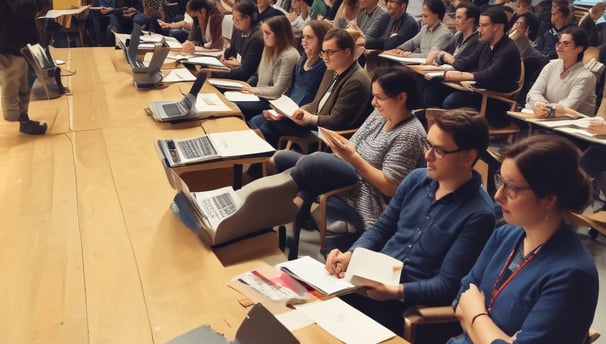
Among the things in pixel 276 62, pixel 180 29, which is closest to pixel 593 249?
pixel 276 62

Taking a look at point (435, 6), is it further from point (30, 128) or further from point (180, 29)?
point (30, 128)

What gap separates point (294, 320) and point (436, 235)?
0.59 meters

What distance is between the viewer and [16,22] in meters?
2.58

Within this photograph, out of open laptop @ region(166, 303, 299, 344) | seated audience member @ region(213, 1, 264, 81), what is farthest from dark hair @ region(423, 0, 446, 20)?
open laptop @ region(166, 303, 299, 344)

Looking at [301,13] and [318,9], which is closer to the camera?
[301,13]

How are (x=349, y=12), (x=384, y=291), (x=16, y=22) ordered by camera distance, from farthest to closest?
(x=349, y=12), (x=16, y=22), (x=384, y=291)

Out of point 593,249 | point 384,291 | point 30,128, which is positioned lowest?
point 593,249

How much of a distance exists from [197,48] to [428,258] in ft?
12.2

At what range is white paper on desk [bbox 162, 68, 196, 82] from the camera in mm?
3642

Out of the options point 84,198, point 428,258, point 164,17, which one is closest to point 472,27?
point 428,258

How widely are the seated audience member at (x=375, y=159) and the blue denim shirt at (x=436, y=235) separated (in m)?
0.33

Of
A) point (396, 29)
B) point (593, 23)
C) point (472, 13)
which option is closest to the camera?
point (472, 13)

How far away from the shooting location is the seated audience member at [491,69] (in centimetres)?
391

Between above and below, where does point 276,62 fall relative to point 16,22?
below
